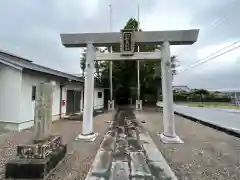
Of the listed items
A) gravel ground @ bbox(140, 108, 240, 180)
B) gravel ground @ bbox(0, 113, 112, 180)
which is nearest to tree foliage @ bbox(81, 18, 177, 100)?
gravel ground @ bbox(140, 108, 240, 180)

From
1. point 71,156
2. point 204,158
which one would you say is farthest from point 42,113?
point 204,158

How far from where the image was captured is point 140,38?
729 centimetres

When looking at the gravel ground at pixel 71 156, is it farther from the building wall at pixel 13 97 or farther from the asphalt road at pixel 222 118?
the asphalt road at pixel 222 118

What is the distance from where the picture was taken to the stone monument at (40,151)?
11.9 ft

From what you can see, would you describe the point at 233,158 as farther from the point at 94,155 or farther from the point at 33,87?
the point at 33,87

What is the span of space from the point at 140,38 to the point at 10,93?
564 cm

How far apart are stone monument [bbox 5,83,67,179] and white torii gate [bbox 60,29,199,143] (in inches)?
106

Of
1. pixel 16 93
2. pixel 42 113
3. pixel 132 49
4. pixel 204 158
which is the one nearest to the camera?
pixel 42 113

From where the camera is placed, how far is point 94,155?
5.14 m

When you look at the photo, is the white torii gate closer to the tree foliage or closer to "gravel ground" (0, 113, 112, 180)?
"gravel ground" (0, 113, 112, 180)

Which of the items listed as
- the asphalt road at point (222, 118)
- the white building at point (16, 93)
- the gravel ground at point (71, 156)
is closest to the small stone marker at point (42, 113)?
the gravel ground at point (71, 156)

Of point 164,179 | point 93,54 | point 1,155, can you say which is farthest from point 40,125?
point 93,54

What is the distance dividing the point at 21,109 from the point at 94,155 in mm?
4647

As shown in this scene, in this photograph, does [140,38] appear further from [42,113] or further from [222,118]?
[222,118]
